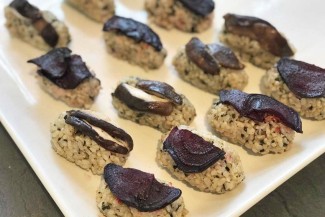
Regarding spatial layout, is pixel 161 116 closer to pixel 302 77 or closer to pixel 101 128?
pixel 101 128

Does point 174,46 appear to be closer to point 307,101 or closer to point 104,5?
point 104,5

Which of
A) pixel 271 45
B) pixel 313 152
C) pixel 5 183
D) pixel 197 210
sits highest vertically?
pixel 271 45

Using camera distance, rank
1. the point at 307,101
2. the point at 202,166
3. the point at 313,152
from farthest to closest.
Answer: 1. the point at 307,101
2. the point at 313,152
3. the point at 202,166

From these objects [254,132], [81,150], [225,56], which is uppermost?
[225,56]

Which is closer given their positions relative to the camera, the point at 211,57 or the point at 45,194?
the point at 45,194

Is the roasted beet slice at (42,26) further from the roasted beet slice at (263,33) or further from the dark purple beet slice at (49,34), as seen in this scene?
the roasted beet slice at (263,33)

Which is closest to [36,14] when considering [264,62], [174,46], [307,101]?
[174,46]

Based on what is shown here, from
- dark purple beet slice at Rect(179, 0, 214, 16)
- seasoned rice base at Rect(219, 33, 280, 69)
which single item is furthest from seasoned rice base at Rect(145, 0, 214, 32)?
seasoned rice base at Rect(219, 33, 280, 69)

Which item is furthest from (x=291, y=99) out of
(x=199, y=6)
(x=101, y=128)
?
(x=101, y=128)
